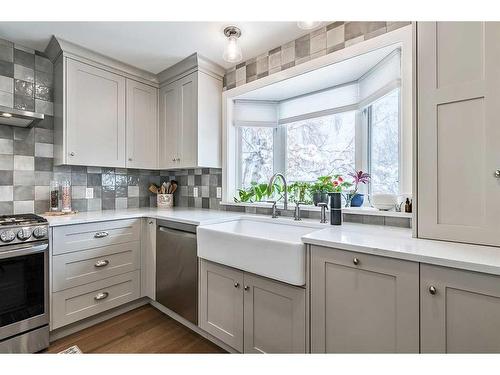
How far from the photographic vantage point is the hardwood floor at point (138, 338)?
1.67 meters

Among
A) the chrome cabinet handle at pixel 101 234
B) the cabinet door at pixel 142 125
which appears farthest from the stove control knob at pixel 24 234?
the cabinet door at pixel 142 125

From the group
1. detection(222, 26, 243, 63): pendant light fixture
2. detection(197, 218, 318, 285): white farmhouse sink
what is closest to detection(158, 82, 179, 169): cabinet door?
detection(222, 26, 243, 63): pendant light fixture

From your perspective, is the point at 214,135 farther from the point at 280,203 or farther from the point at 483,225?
the point at 483,225

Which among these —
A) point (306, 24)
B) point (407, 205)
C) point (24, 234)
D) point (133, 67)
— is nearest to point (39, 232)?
point (24, 234)

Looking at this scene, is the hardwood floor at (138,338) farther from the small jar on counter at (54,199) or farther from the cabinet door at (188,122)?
the cabinet door at (188,122)

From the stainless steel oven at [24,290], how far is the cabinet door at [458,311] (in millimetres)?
2185

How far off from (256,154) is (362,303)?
1819 millimetres

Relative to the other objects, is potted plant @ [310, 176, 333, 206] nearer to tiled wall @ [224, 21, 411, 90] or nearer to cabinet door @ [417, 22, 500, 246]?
cabinet door @ [417, 22, 500, 246]

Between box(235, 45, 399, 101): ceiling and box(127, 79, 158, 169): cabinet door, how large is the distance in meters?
1.02

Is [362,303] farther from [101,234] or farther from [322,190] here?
[101,234]

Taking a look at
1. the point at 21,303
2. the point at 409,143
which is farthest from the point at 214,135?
the point at 21,303

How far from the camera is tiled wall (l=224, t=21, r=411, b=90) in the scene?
1.64 m

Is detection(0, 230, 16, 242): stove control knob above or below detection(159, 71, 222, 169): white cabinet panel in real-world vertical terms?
below

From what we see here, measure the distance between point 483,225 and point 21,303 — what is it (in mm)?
2593
